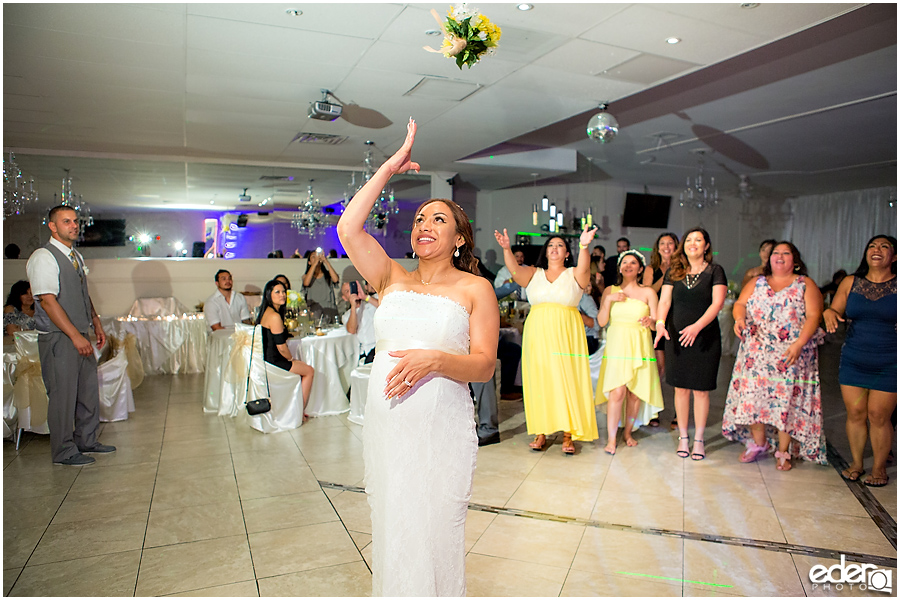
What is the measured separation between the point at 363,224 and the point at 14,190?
697 cm

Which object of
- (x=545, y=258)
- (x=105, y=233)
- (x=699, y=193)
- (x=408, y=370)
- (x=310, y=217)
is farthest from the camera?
(x=699, y=193)

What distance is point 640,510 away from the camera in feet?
10.5

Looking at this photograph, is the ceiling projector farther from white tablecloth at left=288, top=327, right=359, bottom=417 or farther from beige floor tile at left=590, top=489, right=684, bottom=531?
beige floor tile at left=590, top=489, right=684, bottom=531

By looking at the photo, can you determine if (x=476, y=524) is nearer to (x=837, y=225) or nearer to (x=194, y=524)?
(x=194, y=524)

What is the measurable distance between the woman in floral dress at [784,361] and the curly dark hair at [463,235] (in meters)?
2.59

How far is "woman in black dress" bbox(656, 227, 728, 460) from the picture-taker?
13.1ft

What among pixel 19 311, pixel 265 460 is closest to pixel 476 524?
pixel 265 460

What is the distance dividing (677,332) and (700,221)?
9807 mm

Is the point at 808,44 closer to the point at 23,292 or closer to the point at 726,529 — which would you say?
the point at 726,529

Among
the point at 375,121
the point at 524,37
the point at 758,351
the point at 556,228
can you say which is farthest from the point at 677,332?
the point at 556,228

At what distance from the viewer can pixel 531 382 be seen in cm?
416

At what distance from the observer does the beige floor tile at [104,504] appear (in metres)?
3.10

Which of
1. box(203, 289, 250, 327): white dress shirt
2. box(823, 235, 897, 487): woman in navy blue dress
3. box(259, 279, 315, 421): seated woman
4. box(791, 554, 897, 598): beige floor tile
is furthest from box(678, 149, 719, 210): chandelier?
box(791, 554, 897, 598): beige floor tile

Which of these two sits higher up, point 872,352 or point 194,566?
point 872,352
